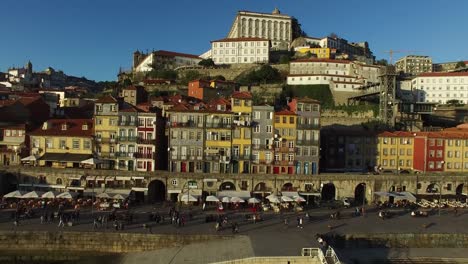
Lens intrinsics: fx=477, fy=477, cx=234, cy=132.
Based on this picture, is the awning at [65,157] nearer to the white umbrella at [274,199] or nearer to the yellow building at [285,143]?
the yellow building at [285,143]

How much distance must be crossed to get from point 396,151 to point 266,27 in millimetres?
85301

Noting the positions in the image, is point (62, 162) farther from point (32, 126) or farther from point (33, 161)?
point (32, 126)

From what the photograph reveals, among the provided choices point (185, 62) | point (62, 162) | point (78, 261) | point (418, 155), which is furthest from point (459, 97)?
point (78, 261)

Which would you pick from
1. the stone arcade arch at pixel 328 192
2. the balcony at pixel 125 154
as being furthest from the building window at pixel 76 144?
the stone arcade arch at pixel 328 192

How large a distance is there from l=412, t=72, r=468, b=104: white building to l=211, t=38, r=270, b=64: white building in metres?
39.6

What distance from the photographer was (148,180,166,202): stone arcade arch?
186ft

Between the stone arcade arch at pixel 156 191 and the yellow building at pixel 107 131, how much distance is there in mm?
5729

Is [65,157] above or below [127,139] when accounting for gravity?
below

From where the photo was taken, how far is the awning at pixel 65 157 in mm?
57781

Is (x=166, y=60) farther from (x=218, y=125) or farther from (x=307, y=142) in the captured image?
(x=307, y=142)

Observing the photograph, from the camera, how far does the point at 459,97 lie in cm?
11300

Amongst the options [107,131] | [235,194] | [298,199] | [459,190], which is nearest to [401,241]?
[298,199]

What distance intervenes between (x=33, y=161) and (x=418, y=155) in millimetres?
52966

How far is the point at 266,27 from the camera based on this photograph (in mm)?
147125
